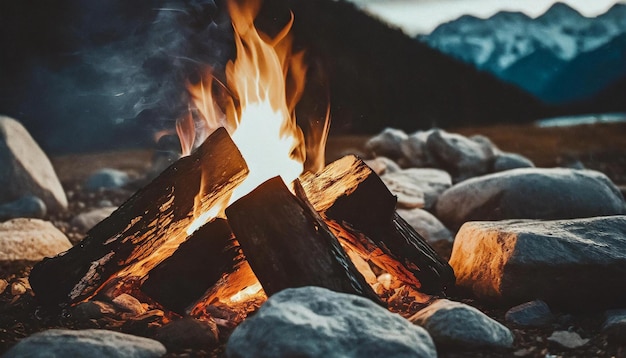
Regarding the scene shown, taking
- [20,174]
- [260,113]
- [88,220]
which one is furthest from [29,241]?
[20,174]

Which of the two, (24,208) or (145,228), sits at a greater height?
(24,208)

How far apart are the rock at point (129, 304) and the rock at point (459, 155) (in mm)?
6958

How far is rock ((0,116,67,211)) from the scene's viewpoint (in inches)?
313

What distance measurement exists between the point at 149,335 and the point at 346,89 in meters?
14.1

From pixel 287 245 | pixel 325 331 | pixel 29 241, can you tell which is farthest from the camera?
pixel 29 241

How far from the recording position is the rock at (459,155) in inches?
400

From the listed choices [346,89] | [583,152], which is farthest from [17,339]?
[346,89]

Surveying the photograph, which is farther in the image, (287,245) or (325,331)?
(287,245)

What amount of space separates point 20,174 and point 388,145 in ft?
23.0

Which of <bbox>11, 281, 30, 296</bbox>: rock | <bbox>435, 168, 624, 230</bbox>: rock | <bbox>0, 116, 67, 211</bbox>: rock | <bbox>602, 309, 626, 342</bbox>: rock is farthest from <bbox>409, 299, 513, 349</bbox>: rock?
<bbox>0, 116, 67, 211</bbox>: rock

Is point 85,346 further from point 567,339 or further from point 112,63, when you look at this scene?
point 112,63

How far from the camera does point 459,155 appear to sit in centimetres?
1027

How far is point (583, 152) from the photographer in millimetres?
13047

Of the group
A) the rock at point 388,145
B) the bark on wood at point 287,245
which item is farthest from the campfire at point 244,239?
the rock at point 388,145
